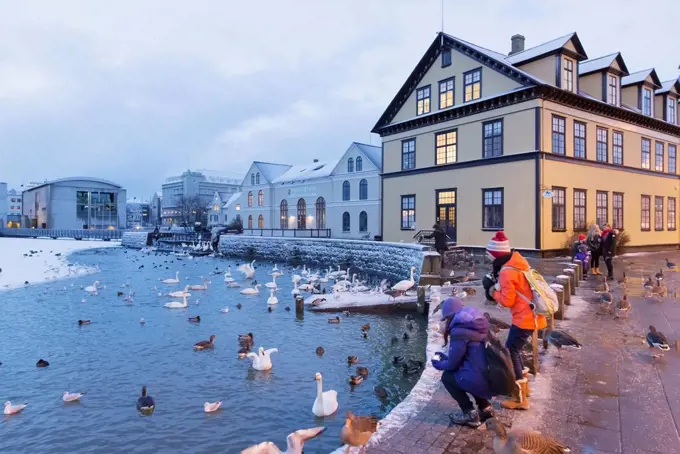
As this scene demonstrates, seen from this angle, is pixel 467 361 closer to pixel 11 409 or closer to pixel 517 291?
pixel 517 291

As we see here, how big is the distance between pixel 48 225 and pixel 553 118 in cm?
10253

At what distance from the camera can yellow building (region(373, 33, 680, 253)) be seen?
24812 mm

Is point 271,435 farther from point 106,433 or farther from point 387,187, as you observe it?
point 387,187

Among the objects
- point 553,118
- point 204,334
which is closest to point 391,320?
point 204,334

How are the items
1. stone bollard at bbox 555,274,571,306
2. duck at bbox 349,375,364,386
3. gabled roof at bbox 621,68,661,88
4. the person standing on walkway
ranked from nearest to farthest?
1. duck at bbox 349,375,364,386
2. stone bollard at bbox 555,274,571,306
3. the person standing on walkway
4. gabled roof at bbox 621,68,661,88

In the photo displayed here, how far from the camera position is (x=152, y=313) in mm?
17125

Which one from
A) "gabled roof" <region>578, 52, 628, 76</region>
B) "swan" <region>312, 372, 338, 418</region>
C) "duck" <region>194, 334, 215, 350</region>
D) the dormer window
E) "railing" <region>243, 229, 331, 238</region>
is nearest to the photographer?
"swan" <region>312, 372, 338, 418</region>

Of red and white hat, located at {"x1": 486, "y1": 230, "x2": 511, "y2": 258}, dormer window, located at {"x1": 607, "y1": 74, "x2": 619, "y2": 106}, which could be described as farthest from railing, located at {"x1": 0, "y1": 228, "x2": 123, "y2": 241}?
red and white hat, located at {"x1": 486, "y1": 230, "x2": 511, "y2": 258}

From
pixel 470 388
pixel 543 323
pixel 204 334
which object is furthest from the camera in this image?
pixel 204 334

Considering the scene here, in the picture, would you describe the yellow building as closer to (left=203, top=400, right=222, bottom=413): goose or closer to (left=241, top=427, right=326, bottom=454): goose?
(left=203, top=400, right=222, bottom=413): goose

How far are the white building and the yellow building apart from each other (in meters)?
12.8

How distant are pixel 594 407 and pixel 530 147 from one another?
20.9 m

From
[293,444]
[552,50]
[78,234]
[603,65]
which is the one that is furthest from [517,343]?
[78,234]

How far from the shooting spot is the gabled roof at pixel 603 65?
27391 mm
